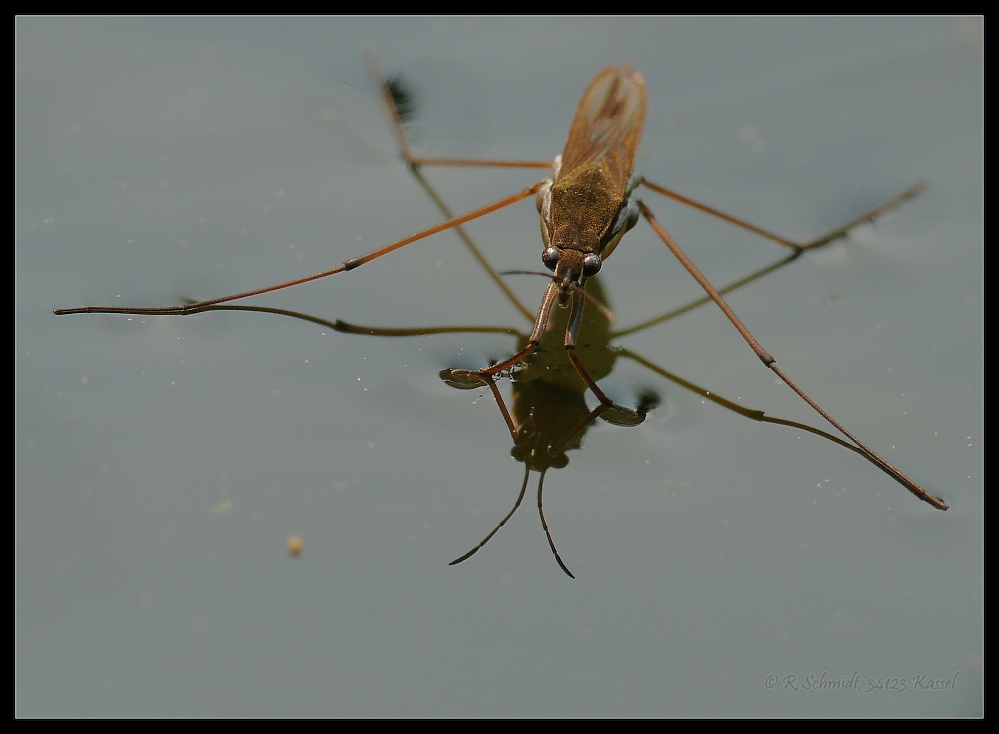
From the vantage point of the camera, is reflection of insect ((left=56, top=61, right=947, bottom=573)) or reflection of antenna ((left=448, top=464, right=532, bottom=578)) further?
reflection of insect ((left=56, top=61, right=947, bottom=573))

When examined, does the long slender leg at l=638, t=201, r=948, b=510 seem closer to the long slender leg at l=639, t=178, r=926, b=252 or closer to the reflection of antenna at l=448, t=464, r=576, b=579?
the long slender leg at l=639, t=178, r=926, b=252

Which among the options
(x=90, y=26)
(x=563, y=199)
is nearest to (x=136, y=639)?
(x=563, y=199)

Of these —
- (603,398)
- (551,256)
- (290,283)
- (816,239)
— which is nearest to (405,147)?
(290,283)

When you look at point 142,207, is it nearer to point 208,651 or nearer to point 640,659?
point 208,651

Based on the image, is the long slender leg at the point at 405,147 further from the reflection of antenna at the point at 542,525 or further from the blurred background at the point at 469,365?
the reflection of antenna at the point at 542,525

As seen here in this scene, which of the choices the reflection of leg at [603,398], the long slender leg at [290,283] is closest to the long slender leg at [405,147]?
the long slender leg at [290,283]

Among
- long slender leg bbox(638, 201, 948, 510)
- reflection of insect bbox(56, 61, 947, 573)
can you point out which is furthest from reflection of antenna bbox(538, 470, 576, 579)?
long slender leg bbox(638, 201, 948, 510)
